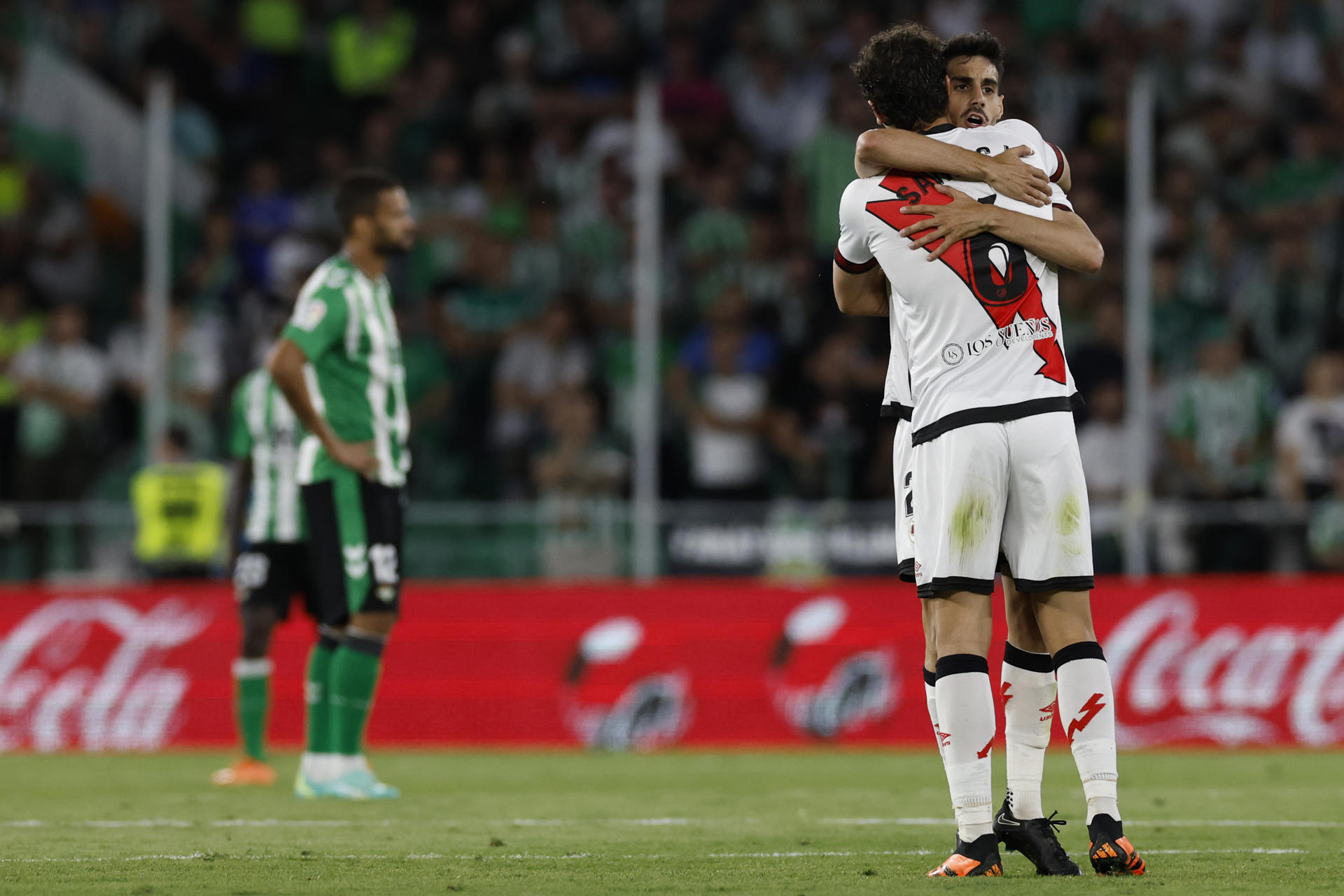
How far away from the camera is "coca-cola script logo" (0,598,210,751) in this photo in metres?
11.4

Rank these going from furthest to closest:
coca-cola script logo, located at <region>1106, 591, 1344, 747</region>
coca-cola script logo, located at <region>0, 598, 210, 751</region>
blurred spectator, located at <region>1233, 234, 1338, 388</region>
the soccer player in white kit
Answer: blurred spectator, located at <region>1233, 234, 1338, 388</region> → coca-cola script logo, located at <region>0, 598, 210, 751</region> → coca-cola script logo, located at <region>1106, 591, 1344, 747</region> → the soccer player in white kit

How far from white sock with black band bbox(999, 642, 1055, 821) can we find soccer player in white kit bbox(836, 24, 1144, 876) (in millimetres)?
178

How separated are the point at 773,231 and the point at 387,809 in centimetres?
781

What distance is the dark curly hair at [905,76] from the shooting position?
5125mm

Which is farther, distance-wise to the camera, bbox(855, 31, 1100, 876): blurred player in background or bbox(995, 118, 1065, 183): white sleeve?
bbox(995, 118, 1065, 183): white sleeve

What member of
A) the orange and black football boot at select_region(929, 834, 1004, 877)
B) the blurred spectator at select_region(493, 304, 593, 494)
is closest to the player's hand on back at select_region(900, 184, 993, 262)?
the orange and black football boot at select_region(929, 834, 1004, 877)

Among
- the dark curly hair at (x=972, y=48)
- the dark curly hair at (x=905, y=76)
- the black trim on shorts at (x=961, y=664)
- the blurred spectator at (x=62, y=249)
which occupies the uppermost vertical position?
the blurred spectator at (x=62, y=249)

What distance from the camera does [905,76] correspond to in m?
5.16

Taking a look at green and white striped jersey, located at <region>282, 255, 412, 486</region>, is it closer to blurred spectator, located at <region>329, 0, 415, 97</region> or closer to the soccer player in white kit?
Result: the soccer player in white kit

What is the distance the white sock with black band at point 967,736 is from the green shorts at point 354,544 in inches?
129

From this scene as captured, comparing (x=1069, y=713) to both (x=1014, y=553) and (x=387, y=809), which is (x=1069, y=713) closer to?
(x=1014, y=553)

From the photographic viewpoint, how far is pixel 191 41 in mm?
16172

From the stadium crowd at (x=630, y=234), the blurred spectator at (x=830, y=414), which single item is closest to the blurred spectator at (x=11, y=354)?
the stadium crowd at (x=630, y=234)

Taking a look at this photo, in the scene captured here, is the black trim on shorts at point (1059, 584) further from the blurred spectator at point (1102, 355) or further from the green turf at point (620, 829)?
the blurred spectator at point (1102, 355)
